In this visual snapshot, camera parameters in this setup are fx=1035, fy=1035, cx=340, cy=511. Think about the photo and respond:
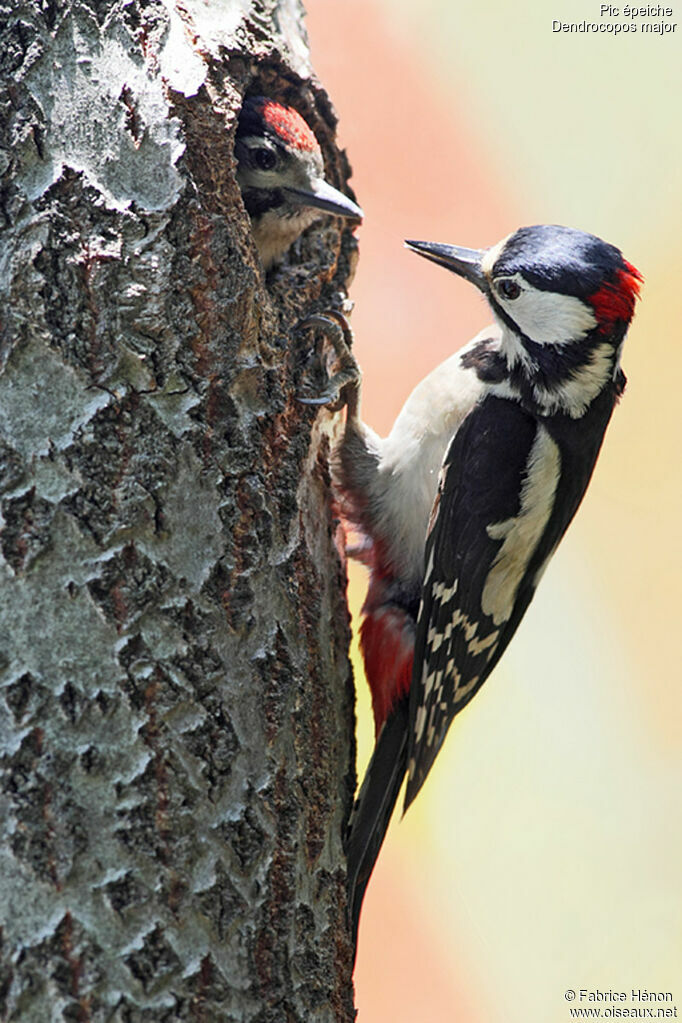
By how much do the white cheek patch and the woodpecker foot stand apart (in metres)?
0.28

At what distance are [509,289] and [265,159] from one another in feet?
1.46

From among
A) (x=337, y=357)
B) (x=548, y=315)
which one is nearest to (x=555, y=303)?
(x=548, y=315)

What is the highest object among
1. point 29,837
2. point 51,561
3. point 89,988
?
point 51,561

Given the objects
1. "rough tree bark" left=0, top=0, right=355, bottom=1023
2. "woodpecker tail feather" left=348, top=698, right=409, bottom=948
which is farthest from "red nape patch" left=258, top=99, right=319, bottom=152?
"woodpecker tail feather" left=348, top=698, right=409, bottom=948

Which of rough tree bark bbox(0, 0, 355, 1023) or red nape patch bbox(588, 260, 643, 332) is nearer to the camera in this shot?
rough tree bark bbox(0, 0, 355, 1023)

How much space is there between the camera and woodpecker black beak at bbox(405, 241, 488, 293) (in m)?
1.76

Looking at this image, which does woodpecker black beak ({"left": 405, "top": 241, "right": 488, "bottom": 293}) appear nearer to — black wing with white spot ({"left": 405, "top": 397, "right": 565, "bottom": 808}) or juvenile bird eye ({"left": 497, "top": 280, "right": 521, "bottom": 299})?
juvenile bird eye ({"left": 497, "top": 280, "right": 521, "bottom": 299})

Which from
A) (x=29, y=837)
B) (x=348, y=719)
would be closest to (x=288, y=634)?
(x=348, y=719)

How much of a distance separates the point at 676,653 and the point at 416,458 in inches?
55.2

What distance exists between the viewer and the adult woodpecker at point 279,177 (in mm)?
1560

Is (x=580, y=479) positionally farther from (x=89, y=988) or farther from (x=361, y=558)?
(x=89, y=988)

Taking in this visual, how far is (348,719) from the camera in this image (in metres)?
1.45

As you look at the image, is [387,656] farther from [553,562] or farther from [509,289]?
[553,562]

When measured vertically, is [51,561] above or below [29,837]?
above
